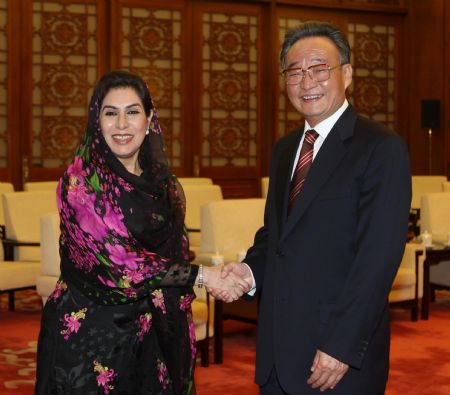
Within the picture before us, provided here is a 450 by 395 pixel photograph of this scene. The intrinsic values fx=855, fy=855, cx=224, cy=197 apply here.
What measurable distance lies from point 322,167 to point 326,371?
54cm

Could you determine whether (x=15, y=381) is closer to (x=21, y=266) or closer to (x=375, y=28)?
(x=21, y=266)

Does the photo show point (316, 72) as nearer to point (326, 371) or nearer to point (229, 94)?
point (326, 371)

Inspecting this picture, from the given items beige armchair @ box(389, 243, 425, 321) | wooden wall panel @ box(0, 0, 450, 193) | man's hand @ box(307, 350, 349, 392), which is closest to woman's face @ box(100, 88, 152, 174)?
man's hand @ box(307, 350, 349, 392)

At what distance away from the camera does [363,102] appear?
40.5 feet

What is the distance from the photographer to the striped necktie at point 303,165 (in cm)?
241

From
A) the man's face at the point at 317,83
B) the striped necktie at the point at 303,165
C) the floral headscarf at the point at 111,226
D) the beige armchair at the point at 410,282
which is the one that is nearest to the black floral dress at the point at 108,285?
the floral headscarf at the point at 111,226

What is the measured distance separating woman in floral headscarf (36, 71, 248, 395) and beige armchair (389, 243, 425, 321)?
12.7 feet

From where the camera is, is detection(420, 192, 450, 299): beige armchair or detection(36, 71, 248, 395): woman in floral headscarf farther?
detection(420, 192, 450, 299): beige armchair

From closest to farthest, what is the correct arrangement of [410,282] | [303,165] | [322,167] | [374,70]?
[322,167], [303,165], [410,282], [374,70]

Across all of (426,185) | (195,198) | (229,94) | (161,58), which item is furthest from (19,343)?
(229,94)

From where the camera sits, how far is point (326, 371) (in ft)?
7.26

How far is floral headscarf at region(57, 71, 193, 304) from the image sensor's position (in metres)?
2.79

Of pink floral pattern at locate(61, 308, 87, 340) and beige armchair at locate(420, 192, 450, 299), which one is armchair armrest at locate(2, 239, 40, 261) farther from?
pink floral pattern at locate(61, 308, 87, 340)

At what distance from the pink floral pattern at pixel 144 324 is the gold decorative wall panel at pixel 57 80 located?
7.64 m
